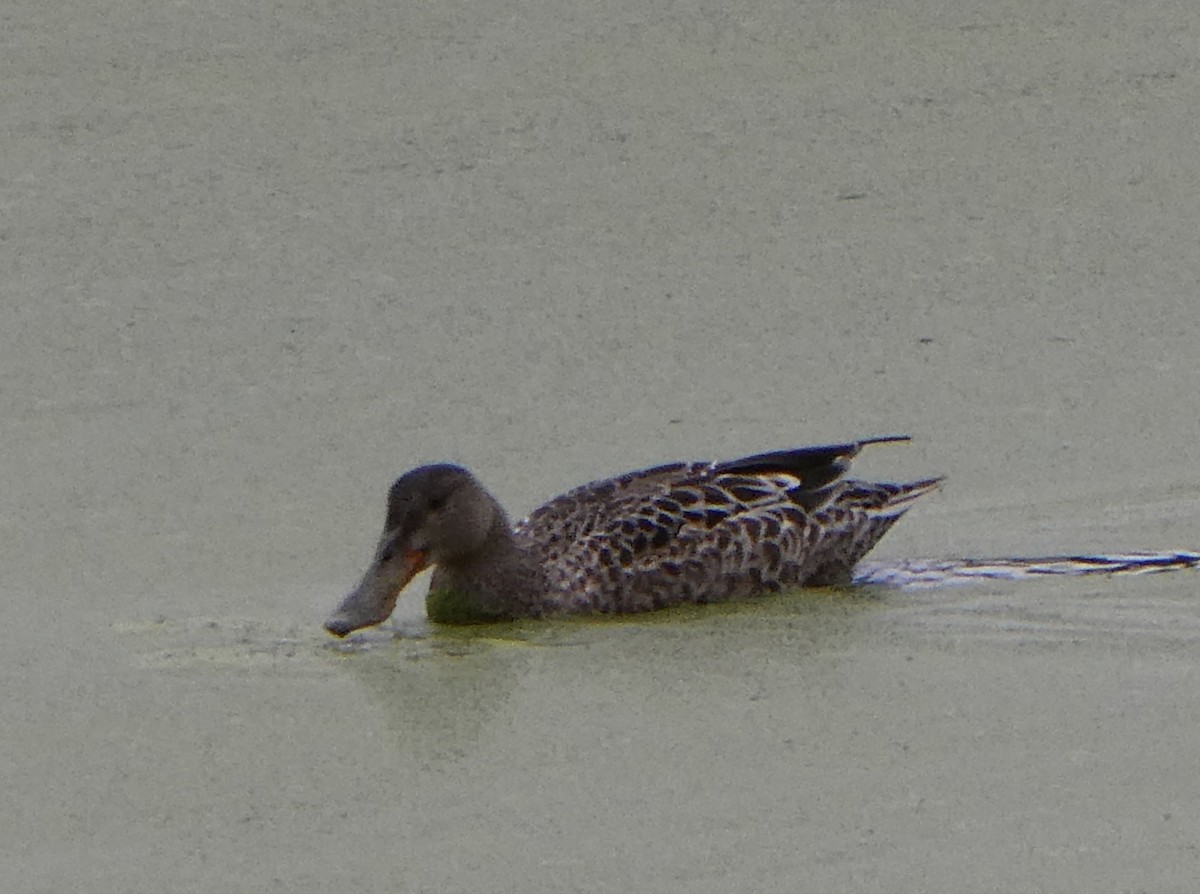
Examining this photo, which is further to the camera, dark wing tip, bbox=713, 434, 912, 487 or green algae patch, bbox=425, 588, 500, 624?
dark wing tip, bbox=713, 434, 912, 487

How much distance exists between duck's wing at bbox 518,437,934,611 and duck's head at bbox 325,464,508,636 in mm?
125

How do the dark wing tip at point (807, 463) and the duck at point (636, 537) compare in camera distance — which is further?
the dark wing tip at point (807, 463)

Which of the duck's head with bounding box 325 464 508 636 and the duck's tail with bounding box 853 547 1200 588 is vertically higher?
the duck's head with bounding box 325 464 508 636

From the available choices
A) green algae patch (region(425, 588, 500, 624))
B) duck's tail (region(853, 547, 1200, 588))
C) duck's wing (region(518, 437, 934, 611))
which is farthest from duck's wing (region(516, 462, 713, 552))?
duck's tail (region(853, 547, 1200, 588))

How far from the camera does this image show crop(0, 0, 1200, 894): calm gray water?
3734 mm

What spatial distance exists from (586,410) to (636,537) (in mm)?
884

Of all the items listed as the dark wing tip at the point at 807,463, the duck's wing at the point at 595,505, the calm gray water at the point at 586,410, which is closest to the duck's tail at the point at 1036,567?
the calm gray water at the point at 586,410

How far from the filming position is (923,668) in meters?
4.41

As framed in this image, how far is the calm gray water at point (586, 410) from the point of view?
3734 mm

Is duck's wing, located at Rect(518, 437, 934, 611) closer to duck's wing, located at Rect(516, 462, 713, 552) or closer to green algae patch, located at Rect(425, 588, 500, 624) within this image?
duck's wing, located at Rect(516, 462, 713, 552)

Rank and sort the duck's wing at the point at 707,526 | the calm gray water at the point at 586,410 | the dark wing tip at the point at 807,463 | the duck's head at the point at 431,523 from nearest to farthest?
the calm gray water at the point at 586,410 < the duck's head at the point at 431,523 < the duck's wing at the point at 707,526 < the dark wing tip at the point at 807,463

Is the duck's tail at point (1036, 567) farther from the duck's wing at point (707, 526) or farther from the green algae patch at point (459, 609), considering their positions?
the green algae patch at point (459, 609)

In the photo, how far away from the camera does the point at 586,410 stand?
5.91 metres

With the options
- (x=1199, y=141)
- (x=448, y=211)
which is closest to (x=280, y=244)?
(x=448, y=211)
